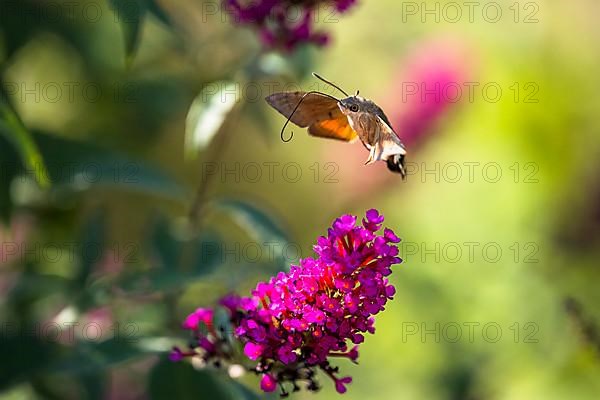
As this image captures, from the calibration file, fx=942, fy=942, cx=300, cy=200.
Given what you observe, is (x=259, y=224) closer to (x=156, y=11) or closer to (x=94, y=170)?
(x=94, y=170)

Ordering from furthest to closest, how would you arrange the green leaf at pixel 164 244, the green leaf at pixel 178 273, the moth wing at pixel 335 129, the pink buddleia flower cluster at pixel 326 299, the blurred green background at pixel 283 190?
the green leaf at pixel 164 244
the blurred green background at pixel 283 190
the green leaf at pixel 178 273
the moth wing at pixel 335 129
the pink buddleia flower cluster at pixel 326 299

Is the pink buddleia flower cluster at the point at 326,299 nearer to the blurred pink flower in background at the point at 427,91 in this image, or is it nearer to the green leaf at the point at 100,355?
the green leaf at the point at 100,355

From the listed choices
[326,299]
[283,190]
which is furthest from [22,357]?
[283,190]

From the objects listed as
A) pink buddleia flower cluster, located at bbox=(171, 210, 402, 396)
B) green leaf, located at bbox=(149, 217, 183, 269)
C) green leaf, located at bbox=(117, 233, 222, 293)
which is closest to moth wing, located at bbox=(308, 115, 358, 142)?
pink buddleia flower cluster, located at bbox=(171, 210, 402, 396)

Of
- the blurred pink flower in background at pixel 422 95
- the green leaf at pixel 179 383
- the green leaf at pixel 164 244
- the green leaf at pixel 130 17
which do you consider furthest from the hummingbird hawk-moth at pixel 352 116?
the blurred pink flower in background at pixel 422 95

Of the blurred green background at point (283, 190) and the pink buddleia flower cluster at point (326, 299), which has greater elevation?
the pink buddleia flower cluster at point (326, 299)

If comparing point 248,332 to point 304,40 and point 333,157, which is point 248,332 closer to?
point 304,40

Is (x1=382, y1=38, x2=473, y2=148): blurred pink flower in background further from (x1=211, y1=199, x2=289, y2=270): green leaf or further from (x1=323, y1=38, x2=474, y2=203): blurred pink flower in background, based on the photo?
(x1=211, y1=199, x2=289, y2=270): green leaf
